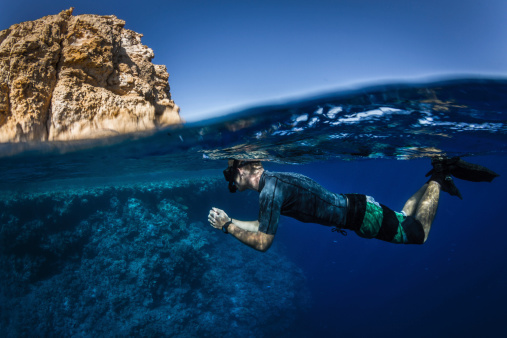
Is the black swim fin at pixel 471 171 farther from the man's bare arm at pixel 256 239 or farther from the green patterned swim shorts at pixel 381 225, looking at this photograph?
the man's bare arm at pixel 256 239

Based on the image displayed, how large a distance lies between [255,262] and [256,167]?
51.2 feet

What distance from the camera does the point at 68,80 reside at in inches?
181

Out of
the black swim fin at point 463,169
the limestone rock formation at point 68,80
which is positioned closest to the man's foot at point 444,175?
the black swim fin at point 463,169

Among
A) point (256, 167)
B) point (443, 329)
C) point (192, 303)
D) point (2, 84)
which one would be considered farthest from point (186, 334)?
point (443, 329)

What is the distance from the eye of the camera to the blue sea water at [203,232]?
640cm

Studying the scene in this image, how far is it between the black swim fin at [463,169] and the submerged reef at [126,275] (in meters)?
13.3

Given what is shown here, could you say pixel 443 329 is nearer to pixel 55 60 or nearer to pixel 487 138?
pixel 487 138

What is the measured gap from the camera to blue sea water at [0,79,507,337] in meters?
6.40

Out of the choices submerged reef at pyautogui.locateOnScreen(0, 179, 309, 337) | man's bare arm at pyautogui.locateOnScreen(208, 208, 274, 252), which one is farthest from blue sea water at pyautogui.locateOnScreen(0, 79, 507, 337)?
man's bare arm at pyautogui.locateOnScreen(208, 208, 274, 252)

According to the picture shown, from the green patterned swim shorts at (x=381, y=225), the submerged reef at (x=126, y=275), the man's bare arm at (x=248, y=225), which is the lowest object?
the submerged reef at (x=126, y=275)

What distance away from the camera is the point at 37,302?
531 inches

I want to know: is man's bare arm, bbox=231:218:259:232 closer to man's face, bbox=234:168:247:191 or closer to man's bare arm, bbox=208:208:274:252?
man's bare arm, bbox=208:208:274:252

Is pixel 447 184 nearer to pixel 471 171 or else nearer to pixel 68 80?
pixel 471 171

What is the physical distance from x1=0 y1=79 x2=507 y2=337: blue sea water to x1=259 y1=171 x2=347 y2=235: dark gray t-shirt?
7.11 feet
